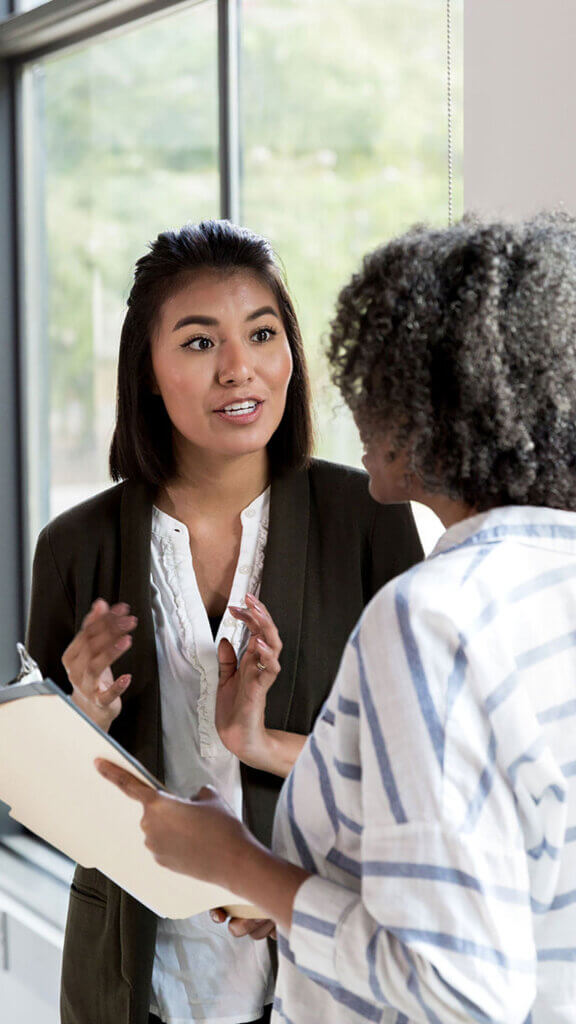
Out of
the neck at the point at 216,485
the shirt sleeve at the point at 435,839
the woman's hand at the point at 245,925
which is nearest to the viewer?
the shirt sleeve at the point at 435,839

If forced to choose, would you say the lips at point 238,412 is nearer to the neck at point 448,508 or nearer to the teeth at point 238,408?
the teeth at point 238,408

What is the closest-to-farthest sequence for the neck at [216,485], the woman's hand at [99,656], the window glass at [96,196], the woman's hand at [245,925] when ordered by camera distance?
the woman's hand at [245,925] → the woman's hand at [99,656] → the neck at [216,485] → the window glass at [96,196]

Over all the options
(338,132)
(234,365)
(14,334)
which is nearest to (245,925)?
(234,365)

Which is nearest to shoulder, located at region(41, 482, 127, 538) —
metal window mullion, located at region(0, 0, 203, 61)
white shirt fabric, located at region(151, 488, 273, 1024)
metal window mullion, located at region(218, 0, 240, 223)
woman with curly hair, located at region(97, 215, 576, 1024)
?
white shirt fabric, located at region(151, 488, 273, 1024)

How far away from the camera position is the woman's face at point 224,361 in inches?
60.6

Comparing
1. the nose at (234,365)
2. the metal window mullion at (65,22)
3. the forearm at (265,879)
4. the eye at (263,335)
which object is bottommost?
the forearm at (265,879)

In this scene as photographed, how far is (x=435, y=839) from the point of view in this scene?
2.51 feet

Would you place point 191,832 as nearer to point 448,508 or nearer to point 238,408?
point 448,508

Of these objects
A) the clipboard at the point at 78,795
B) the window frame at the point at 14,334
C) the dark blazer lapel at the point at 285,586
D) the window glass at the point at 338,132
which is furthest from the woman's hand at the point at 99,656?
the window frame at the point at 14,334

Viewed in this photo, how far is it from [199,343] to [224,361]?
→ 5 centimetres

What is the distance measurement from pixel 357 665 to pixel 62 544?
90cm

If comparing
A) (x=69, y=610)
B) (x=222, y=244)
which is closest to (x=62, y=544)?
(x=69, y=610)

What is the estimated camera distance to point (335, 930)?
86 centimetres

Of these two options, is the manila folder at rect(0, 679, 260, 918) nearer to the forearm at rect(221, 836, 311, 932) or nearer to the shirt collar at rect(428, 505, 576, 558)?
the forearm at rect(221, 836, 311, 932)
